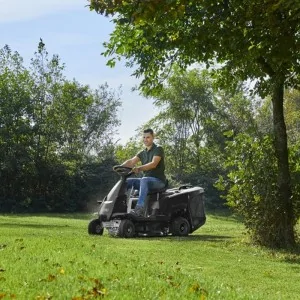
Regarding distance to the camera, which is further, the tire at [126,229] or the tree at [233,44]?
the tire at [126,229]

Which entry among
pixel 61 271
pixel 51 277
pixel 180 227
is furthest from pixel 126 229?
pixel 51 277

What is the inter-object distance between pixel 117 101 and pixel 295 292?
53.5 m

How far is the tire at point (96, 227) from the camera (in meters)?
14.7

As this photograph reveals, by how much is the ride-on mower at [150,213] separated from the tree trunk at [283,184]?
275cm

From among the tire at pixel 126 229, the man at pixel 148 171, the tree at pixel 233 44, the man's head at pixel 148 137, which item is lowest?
the tire at pixel 126 229

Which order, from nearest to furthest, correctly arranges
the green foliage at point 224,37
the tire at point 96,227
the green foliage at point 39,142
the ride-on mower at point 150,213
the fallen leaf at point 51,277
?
1. the fallen leaf at point 51,277
2. the green foliage at point 224,37
3. the ride-on mower at point 150,213
4. the tire at point 96,227
5. the green foliage at point 39,142

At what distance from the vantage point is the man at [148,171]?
13945 millimetres

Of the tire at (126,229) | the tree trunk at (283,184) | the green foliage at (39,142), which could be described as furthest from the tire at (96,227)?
the green foliage at (39,142)

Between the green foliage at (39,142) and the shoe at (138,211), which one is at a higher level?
the green foliage at (39,142)

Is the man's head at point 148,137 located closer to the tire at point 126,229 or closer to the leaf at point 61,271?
the tire at point 126,229

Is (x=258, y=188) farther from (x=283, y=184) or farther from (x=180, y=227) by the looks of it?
(x=180, y=227)

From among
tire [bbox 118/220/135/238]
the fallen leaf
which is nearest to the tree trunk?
tire [bbox 118/220/135/238]

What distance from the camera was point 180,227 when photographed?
14.9 metres

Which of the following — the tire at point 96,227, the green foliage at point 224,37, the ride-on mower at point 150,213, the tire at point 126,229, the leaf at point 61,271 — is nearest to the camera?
the leaf at point 61,271
